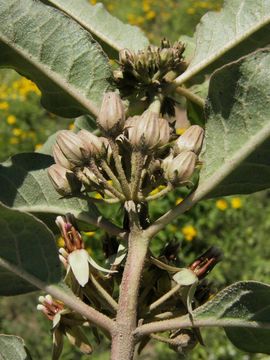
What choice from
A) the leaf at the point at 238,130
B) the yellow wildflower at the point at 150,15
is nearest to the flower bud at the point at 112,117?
the leaf at the point at 238,130

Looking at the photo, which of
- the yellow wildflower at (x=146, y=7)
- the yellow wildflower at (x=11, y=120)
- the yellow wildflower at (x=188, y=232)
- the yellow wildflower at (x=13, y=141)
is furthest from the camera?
the yellow wildflower at (x=146, y=7)

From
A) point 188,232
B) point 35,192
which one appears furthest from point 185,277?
point 188,232

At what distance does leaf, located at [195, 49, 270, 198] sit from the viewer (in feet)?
2.30

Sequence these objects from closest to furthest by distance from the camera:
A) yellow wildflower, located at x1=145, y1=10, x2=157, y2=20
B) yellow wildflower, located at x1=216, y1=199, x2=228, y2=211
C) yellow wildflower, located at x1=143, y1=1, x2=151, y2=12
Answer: yellow wildflower, located at x1=216, y1=199, x2=228, y2=211
yellow wildflower, located at x1=145, y1=10, x2=157, y2=20
yellow wildflower, located at x1=143, y1=1, x2=151, y2=12

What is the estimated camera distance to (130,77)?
0.85m

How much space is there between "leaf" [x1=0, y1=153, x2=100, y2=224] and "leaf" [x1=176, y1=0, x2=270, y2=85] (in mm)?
233

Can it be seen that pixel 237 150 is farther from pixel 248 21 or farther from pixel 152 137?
pixel 248 21

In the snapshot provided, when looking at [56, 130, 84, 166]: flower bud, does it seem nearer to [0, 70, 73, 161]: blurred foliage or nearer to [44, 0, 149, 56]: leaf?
[44, 0, 149, 56]: leaf

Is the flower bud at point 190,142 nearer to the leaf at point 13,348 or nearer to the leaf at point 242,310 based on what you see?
the leaf at point 242,310

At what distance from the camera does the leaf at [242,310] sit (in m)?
0.71

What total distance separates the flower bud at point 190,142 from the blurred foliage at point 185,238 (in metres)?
1.24

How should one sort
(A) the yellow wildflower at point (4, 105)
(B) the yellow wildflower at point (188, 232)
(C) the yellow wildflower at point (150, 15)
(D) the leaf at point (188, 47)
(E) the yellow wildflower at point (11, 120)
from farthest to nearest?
1. (C) the yellow wildflower at point (150, 15)
2. (A) the yellow wildflower at point (4, 105)
3. (E) the yellow wildflower at point (11, 120)
4. (B) the yellow wildflower at point (188, 232)
5. (D) the leaf at point (188, 47)

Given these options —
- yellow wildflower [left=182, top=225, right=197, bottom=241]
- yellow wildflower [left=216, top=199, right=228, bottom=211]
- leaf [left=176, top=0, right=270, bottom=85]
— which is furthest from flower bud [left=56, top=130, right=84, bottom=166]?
yellow wildflower [left=216, top=199, right=228, bottom=211]

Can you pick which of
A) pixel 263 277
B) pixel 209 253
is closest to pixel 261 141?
pixel 209 253
